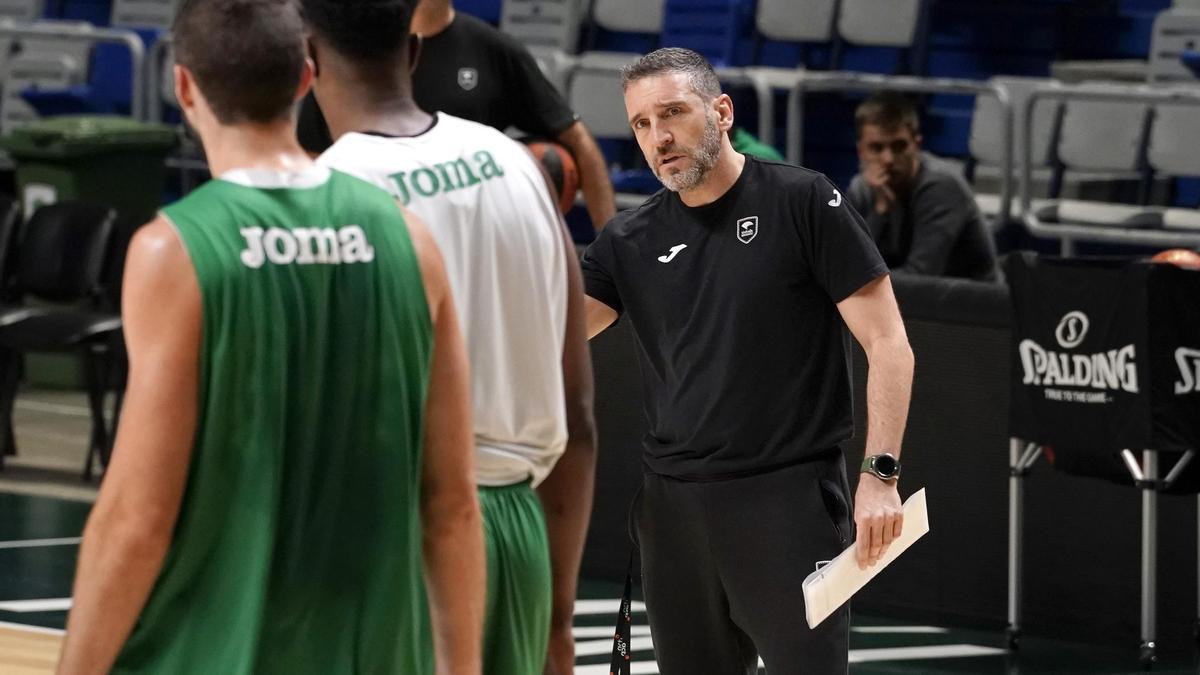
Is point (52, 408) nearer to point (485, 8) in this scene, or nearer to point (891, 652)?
point (485, 8)

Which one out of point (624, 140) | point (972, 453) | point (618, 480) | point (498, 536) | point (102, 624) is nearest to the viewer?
point (102, 624)

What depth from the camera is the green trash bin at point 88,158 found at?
1177 centimetres

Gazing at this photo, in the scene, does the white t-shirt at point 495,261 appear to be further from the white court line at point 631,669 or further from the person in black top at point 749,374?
the white court line at point 631,669

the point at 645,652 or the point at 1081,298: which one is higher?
the point at 1081,298

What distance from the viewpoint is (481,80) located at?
5.62 meters

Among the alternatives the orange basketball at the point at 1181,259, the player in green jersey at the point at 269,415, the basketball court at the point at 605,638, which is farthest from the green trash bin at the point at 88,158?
the player in green jersey at the point at 269,415

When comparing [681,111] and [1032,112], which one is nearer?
[681,111]

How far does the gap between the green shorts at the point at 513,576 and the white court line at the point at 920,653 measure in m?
3.79

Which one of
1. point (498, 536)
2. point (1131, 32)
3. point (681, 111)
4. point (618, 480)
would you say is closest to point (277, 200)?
point (498, 536)

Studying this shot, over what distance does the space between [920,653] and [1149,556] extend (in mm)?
855

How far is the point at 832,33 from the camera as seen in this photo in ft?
40.8

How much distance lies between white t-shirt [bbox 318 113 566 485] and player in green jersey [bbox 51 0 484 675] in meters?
0.37

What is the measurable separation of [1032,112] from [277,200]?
8.13 metres

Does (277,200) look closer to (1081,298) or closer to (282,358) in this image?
(282,358)
